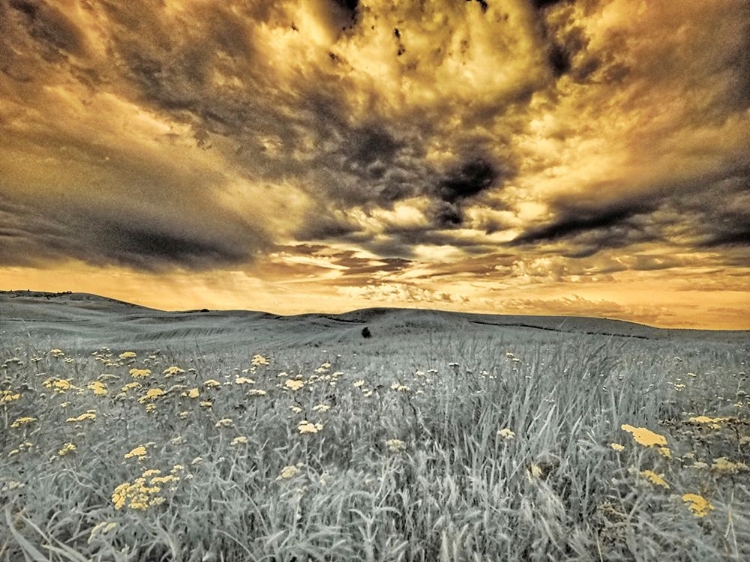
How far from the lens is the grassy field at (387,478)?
101 inches

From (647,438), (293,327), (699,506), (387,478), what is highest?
(293,327)

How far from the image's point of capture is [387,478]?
129 inches

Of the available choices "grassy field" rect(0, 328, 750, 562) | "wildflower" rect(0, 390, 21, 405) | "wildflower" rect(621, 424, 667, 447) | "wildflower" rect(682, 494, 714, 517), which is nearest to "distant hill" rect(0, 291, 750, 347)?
"wildflower" rect(0, 390, 21, 405)

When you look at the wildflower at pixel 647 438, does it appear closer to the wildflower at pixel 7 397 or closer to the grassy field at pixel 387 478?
the grassy field at pixel 387 478

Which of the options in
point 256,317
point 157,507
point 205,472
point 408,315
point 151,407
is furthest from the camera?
point 256,317

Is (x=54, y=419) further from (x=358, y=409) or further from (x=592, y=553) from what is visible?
(x=592, y=553)

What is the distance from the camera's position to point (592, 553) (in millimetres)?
2566

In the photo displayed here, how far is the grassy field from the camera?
2574 mm

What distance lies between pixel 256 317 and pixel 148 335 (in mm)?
10201

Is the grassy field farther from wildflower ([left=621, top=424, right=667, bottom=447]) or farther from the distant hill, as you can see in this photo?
the distant hill

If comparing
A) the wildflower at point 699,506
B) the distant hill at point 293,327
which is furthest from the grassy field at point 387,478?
the distant hill at point 293,327

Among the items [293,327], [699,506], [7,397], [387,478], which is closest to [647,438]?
[699,506]

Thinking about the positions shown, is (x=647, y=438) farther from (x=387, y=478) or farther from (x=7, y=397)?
(x=7, y=397)

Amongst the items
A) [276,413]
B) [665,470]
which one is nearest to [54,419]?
[276,413]
